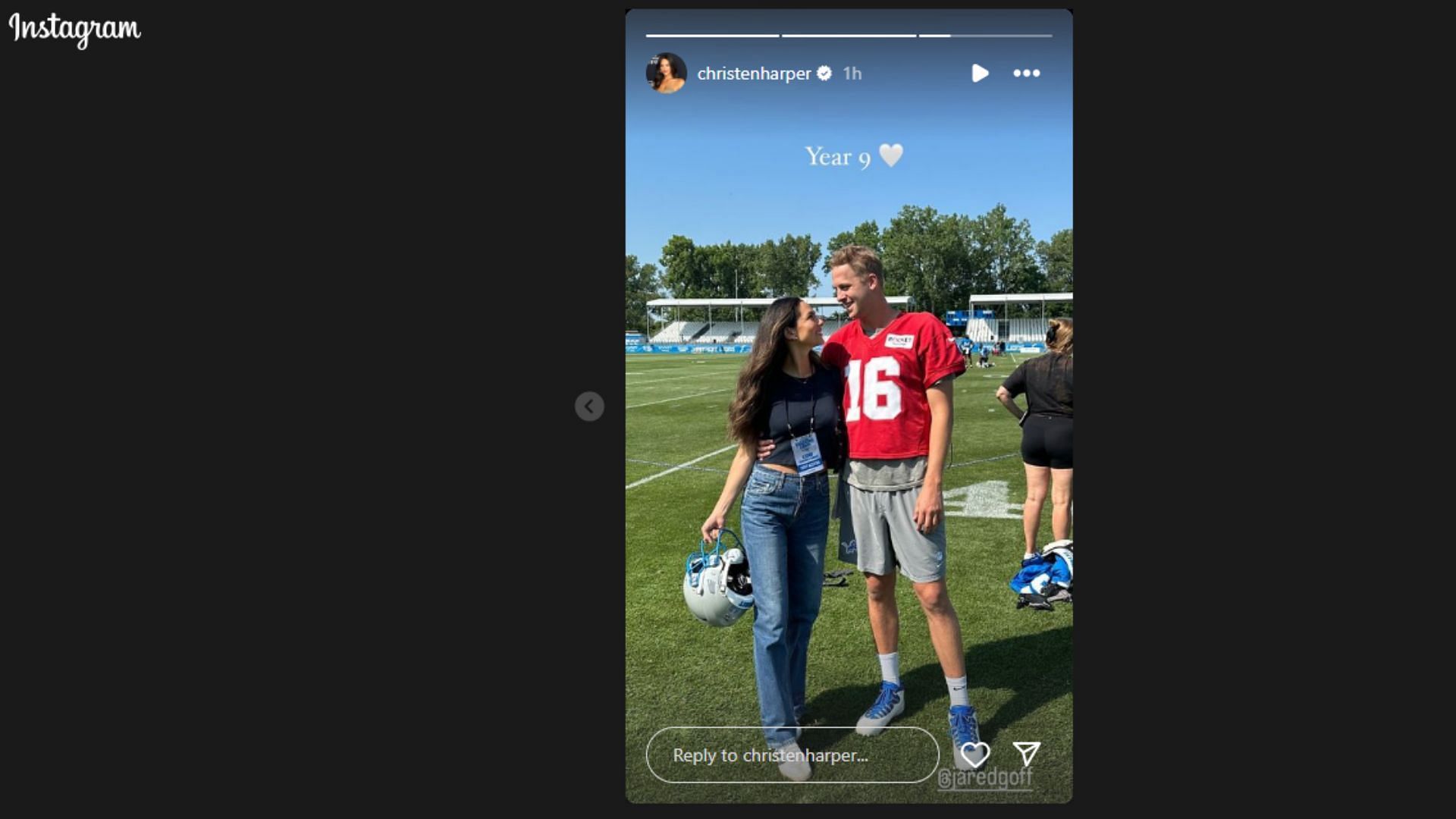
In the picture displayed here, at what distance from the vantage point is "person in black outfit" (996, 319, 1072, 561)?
526 centimetres

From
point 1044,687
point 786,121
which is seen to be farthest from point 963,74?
point 1044,687

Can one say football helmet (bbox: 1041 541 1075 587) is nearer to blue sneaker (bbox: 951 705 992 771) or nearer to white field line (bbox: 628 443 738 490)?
blue sneaker (bbox: 951 705 992 771)

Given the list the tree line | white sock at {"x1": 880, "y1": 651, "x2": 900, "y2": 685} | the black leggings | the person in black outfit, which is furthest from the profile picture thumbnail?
the black leggings

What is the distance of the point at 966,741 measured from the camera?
148 inches

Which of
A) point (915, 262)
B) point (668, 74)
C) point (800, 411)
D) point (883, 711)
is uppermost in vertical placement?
point (668, 74)

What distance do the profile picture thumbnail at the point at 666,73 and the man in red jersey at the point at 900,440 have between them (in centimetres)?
99

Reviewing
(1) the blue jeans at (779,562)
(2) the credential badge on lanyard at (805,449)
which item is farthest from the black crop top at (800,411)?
(1) the blue jeans at (779,562)

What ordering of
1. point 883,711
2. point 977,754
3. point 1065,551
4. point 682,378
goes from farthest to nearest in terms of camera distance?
point 682,378 < point 1065,551 < point 883,711 < point 977,754

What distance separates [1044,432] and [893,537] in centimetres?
228

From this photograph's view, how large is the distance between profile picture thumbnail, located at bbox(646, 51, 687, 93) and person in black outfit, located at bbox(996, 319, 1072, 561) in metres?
2.55

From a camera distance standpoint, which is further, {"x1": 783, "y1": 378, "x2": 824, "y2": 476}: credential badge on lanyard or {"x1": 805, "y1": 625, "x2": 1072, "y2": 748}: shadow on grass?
{"x1": 805, "y1": 625, "x2": 1072, "y2": 748}: shadow on grass

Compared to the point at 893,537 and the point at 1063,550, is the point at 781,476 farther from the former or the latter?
the point at 1063,550

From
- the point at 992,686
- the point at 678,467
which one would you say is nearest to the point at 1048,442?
the point at 992,686

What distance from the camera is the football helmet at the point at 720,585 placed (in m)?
3.90
